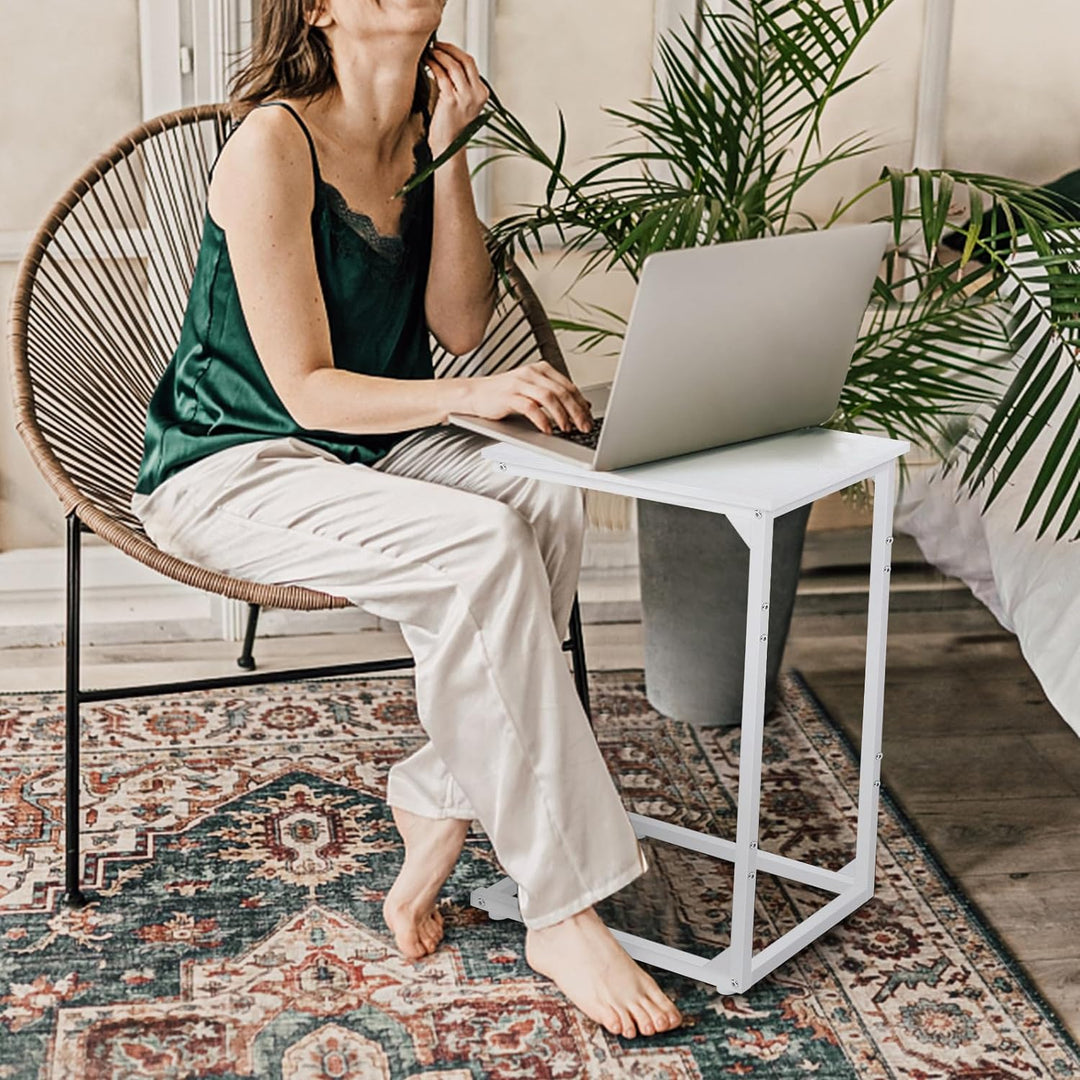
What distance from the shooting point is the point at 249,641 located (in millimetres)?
2633

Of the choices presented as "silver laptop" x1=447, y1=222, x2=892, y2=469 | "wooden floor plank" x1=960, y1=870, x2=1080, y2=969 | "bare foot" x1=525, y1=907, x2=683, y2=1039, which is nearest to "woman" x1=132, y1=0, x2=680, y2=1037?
"bare foot" x1=525, y1=907, x2=683, y2=1039

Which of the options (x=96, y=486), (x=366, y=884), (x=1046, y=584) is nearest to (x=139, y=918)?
(x=366, y=884)

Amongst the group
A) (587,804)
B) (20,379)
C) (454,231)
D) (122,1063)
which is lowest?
(122,1063)

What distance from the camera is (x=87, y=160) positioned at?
105 inches

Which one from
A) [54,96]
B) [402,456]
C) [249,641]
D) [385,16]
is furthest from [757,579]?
[54,96]

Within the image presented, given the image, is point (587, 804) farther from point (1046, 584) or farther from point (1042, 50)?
point (1042, 50)

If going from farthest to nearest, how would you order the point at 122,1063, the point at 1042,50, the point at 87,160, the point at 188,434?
1. the point at 1042,50
2. the point at 87,160
3. the point at 188,434
4. the point at 122,1063

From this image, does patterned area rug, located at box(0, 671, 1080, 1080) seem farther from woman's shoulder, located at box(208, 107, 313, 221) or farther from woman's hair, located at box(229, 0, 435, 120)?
woman's hair, located at box(229, 0, 435, 120)

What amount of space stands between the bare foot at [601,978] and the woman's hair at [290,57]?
1002mm

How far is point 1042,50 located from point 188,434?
76.2 inches

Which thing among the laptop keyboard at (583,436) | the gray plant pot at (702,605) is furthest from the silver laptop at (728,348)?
the gray plant pot at (702,605)

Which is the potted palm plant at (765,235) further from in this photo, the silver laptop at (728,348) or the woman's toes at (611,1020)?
the woman's toes at (611,1020)

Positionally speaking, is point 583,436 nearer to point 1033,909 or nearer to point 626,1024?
point 626,1024

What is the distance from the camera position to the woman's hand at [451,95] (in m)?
1.99
